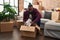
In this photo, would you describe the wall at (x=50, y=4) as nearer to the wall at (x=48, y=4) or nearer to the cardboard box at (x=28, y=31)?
the wall at (x=48, y=4)

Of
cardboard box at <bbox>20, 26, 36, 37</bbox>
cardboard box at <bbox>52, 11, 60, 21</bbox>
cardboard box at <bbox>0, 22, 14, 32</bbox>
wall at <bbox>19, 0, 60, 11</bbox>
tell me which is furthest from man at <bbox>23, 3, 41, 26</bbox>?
wall at <bbox>19, 0, 60, 11</bbox>

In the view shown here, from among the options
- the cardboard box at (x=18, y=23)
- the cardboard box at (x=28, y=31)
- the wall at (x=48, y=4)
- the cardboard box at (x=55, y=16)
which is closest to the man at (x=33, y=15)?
the cardboard box at (x=28, y=31)

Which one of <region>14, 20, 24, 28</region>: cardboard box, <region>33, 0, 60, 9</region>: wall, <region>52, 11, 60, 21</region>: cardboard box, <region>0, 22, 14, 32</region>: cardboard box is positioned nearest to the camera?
<region>0, 22, 14, 32</region>: cardboard box

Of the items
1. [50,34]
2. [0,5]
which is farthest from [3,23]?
[50,34]

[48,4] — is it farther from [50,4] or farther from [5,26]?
[5,26]

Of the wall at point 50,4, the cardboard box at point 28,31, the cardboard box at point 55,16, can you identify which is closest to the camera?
the cardboard box at point 28,31

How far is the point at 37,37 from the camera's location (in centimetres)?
464

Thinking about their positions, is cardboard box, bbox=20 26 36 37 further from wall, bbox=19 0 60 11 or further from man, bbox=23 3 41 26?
wall, bbox=19 0 60 11

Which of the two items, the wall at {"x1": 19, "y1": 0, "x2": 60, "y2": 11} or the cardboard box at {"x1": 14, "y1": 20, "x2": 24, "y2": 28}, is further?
the wall at {"x1": 19, "y1": 0, "x2": 60, "y2": 11}

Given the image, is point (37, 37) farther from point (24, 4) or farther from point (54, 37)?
point (24, 4)

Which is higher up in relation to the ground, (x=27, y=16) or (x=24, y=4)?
(x=24, y=4)

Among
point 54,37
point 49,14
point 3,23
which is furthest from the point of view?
point 49,14

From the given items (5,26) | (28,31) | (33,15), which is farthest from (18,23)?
(28,31)

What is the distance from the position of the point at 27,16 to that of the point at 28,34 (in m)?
0.69
